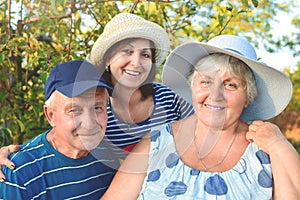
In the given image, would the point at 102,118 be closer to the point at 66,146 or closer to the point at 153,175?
the point at 66,146

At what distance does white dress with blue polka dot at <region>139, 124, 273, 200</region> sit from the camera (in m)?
2.23

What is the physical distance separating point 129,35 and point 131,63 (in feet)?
0.48

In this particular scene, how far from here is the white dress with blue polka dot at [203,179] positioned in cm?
223

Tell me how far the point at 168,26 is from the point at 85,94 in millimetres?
1450

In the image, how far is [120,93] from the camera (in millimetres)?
2725

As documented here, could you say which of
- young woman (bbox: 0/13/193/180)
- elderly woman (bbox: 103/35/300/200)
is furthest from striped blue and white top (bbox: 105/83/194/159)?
elderly woman (bbox: 103/35/300/200)

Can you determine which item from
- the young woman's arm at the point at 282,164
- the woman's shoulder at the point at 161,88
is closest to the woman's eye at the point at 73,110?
the woman's shoulder at the point at 161,88

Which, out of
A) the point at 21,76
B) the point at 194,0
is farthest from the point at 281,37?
the point at 21,76

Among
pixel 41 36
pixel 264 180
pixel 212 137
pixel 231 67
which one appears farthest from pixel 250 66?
pixel 41 36

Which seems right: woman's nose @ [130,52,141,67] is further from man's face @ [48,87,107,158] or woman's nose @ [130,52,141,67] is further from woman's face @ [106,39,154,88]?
man's face @ [48,87,107,158]

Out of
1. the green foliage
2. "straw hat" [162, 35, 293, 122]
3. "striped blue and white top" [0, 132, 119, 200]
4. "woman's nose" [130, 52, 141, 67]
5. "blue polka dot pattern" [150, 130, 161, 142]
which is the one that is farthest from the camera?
the green foliage

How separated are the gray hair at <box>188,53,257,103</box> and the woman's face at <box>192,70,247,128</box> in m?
0.02

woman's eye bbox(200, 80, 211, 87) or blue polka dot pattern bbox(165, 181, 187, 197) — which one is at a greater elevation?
woman's eye bbox(200, 80, 211, 87)

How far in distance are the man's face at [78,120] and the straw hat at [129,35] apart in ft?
1.34
